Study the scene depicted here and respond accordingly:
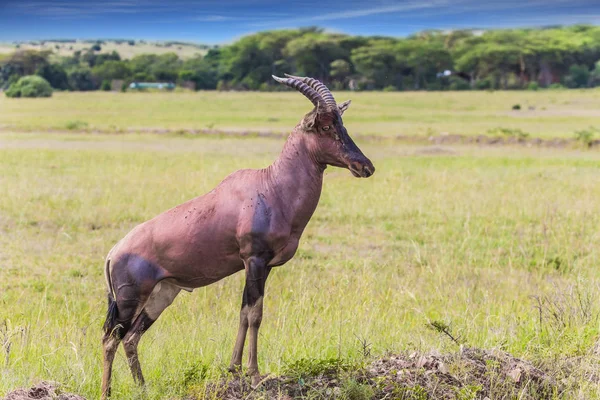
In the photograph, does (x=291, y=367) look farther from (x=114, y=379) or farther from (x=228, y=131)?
(x=228, y=131)

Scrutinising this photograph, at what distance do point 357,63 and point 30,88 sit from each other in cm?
2673

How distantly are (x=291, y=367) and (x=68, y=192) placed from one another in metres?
14.4

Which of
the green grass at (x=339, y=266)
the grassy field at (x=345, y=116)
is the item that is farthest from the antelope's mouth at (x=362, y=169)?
the grassy field at (x=345, y=116)

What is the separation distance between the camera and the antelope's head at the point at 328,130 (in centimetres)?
457

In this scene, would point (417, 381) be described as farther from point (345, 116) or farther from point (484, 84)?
point (484, 84)

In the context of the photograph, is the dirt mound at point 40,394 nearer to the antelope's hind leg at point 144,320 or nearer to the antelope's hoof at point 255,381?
the antelope's hind leg at point 144,320

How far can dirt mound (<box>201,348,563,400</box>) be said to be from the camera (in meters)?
5.15

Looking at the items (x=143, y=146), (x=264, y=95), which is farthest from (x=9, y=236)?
(x=264, y=95)

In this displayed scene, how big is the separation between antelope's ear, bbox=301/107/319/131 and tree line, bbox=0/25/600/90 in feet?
176

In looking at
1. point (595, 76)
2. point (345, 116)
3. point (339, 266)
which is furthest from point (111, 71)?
point (339, 266)

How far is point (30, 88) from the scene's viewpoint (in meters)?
62.5

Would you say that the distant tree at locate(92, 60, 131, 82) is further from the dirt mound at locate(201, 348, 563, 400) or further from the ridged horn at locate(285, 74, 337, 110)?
the ridged horn at locate(285, 74, 337, 110)

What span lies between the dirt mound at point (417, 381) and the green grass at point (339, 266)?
0.80 ft

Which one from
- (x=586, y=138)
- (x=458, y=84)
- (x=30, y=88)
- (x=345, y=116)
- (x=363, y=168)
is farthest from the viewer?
(x=458, y=84)
